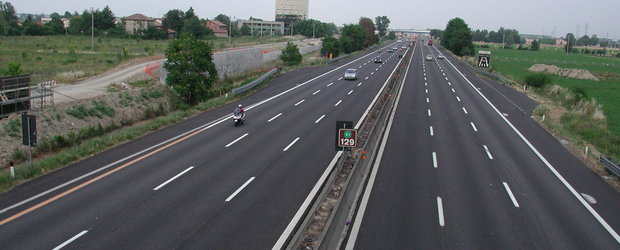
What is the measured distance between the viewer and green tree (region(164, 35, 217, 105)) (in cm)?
3803

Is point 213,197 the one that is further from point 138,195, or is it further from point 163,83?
point 163,83

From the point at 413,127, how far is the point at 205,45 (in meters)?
19.1

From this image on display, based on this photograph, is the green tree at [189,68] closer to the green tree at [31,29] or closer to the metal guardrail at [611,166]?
the metal guardrail at [611,166]

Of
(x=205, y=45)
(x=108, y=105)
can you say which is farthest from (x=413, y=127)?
(x=108, y=105)

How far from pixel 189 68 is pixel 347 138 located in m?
23.3

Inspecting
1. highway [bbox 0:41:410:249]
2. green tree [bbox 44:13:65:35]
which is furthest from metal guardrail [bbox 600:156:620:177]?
green tree [bbox 44:13:65:35]

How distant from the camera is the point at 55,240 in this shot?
507 inches

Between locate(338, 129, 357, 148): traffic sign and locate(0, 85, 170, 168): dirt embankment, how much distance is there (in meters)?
15.4

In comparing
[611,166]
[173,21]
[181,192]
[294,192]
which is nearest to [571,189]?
[611,166]

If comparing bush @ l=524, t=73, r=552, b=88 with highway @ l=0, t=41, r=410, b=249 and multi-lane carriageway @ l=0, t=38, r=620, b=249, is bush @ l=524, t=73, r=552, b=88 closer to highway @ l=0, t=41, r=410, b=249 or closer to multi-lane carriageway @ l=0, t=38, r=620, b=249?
multi-lane carriageway @ l=0, t=38, r=620, b=249

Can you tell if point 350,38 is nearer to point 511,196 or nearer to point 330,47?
point 330,47

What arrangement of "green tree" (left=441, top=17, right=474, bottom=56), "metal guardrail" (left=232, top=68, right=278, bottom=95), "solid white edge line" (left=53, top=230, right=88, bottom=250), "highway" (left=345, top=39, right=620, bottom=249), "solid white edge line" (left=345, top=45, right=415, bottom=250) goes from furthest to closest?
"green tree" (left=441, top=17, right=474, bottom=56) → "metal guardrail" (left=232, top=68, right=278, bottom=95) → "highway" (left=345, top=39, right=620, bottom=249) → "solid white edge line" (left=345, top=45, right=415, bottom=250) → "solid white edge line" (left=53, top=230, right=88, bottom=250)

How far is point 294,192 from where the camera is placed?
17.0 meters

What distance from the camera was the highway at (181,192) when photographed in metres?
13.2
